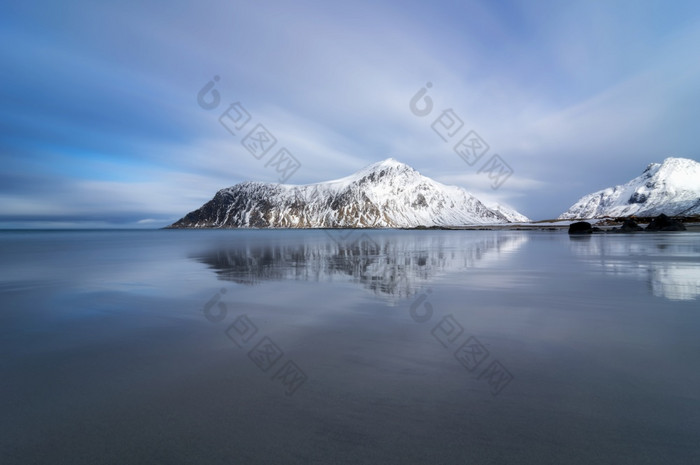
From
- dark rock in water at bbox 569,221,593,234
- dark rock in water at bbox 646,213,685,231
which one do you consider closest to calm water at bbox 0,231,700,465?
dark rock in water at bbox 569,221,593,234

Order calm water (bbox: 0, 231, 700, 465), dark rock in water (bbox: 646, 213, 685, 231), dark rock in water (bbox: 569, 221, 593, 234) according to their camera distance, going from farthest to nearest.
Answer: dark rock in water (bbox: 569, 221, 593, 234)
dark rock in water (bbox: 646, 213, 685, 231)
calm water (bbox: 0, 231, 700, 465)

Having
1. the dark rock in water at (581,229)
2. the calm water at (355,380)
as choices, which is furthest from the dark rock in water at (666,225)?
the calm water at (355,380)

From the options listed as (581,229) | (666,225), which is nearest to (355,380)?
(581,229)

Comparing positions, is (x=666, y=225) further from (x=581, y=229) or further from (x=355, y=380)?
(x=355, y=380)

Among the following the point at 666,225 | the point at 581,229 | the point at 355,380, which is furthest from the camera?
the point at 581,229

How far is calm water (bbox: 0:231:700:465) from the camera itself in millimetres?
4500

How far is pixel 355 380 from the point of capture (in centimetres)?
635

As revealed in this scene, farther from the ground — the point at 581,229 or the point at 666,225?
the point at 666,225

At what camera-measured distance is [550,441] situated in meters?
4.52

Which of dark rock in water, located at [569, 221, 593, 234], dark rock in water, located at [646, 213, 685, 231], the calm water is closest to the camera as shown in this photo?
the calm water

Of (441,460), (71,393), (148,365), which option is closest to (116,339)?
(148,365)

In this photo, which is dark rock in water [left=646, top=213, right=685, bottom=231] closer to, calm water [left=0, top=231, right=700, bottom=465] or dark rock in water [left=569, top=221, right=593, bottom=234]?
dark rock in water [left=569, top=221, right=593, bottom=234]

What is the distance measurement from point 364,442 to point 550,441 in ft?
7.90

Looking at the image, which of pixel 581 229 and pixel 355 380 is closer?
pixel 355 380
